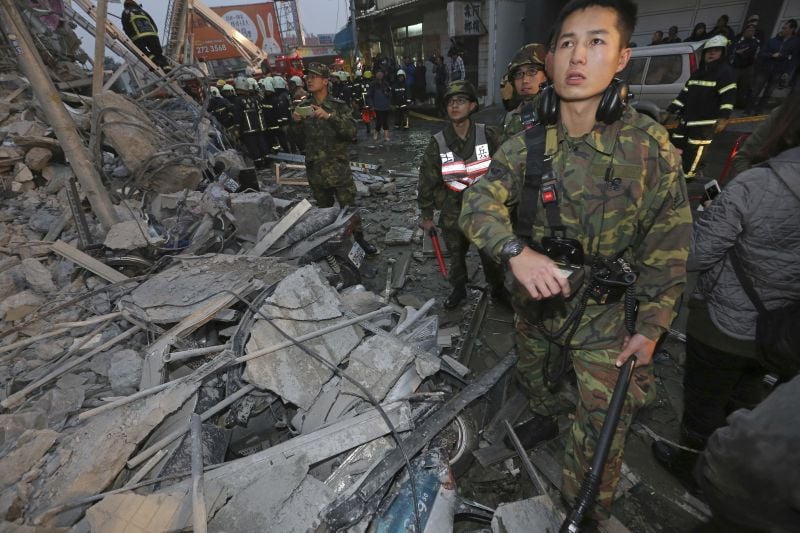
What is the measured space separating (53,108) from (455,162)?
4031 millimetres

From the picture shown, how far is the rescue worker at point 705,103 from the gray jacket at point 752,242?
5151mm

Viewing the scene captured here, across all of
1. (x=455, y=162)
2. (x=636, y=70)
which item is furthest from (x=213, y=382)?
(x=636, y=70)

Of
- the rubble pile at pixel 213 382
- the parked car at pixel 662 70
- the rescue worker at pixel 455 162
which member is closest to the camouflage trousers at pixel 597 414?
the rubble pile at pixel 213 382

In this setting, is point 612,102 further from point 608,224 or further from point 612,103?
point 608,224

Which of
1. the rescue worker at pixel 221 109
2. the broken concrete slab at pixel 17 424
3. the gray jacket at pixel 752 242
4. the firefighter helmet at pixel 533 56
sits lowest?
the broken concrete slab at pixel 17 424

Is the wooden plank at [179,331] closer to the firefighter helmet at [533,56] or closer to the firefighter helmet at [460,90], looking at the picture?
the firefighter helmet at [460,90]

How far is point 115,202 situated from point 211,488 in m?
4.80

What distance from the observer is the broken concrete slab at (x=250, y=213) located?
4.30m

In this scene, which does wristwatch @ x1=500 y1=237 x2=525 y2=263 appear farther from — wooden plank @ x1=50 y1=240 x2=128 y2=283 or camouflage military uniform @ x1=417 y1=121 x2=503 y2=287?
wooden plank @ x1=50 y1=240 x2=128 y2=283

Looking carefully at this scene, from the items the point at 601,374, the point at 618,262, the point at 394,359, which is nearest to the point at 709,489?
the point at 601,374

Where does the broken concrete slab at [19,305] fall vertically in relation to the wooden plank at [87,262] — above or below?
below

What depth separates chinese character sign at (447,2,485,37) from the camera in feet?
45.7

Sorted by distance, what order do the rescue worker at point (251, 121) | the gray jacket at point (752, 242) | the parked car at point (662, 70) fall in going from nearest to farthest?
1. the gray jacket at point (752, 242)
2. the parked car at point (662, 70)
3. the rescue worker at point (251, 121)

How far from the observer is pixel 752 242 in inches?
63.9
